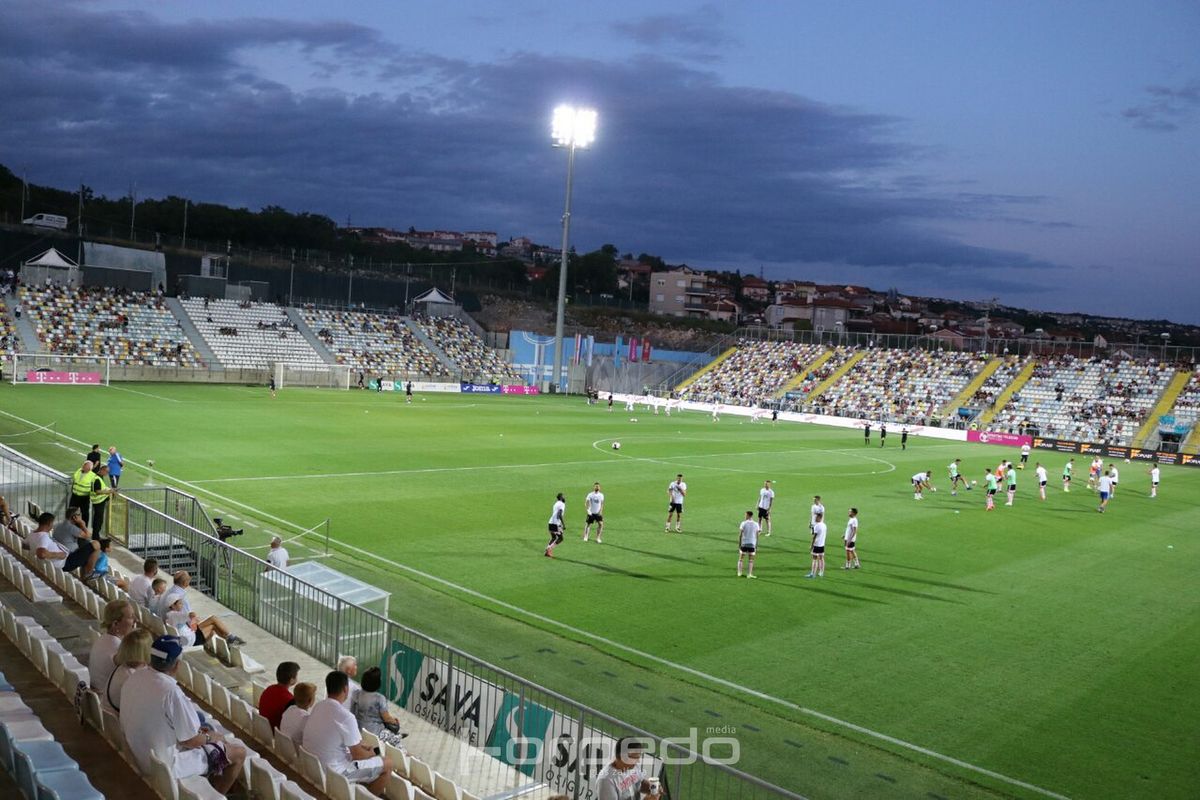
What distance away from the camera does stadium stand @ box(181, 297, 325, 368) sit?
227ft

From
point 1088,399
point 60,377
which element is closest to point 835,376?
point 1088,399

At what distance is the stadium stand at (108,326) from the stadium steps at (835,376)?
154ft

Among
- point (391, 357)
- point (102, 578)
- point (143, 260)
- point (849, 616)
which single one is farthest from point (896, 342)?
point (102, 578)

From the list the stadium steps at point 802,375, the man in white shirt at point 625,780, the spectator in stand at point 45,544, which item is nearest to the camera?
the man in white shirt at point 625,780

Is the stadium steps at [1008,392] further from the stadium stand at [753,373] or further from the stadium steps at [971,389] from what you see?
the stadium stand at [753,373]

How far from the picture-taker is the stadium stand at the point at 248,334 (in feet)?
227

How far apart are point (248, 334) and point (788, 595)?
62627mm

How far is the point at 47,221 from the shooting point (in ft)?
256

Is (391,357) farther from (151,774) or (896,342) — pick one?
(151,774)

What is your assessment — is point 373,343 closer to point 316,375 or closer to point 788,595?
point 316,375

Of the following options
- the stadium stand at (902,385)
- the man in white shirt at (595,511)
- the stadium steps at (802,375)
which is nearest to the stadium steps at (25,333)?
the man in white shirt at (595,511)

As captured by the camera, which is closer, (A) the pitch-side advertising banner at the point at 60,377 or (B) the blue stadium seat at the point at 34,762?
(B) the blue stadium seat at the point at 34,762

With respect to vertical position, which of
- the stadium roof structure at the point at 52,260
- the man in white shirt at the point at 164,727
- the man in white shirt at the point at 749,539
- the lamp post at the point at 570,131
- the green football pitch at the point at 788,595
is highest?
the lamp post at the point at 570,131

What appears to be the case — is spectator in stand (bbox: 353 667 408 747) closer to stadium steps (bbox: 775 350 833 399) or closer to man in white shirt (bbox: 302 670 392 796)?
man in white shirt (bbox: 302 670 392 796)
